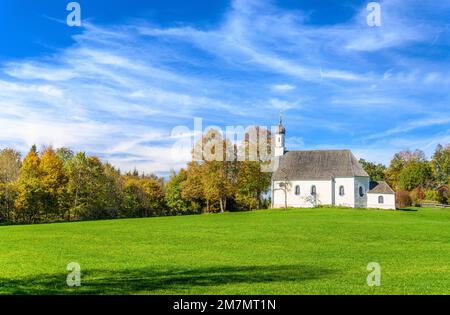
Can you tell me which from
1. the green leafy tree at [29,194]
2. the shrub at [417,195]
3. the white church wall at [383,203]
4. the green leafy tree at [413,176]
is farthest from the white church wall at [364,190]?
the green leafy tree at [29,194]

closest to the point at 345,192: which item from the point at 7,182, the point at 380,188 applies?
the point at 380,188

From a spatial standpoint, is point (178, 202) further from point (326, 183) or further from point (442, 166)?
point (442, 166)

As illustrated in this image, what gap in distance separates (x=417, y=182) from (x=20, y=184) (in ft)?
246

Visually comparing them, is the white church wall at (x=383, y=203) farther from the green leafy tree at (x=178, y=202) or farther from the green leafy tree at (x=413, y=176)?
the green leafy tree at (x=413, y=176)

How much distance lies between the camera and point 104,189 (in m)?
65.4

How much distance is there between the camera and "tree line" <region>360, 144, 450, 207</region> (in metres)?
89.1

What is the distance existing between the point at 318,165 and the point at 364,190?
776cm

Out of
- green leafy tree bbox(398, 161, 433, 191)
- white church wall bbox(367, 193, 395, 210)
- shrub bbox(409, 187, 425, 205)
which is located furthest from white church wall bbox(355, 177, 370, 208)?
green leafy tree bbox(398, 161, 433, 191)

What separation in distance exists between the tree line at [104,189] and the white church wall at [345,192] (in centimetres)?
1136

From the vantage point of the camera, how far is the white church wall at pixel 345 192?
225 ft

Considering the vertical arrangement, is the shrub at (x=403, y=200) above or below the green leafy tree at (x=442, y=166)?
below

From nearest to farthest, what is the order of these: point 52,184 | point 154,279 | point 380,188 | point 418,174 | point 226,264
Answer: point 154,279 → point 226,264 → point 52,184 → point 380,188 → point 418,174
